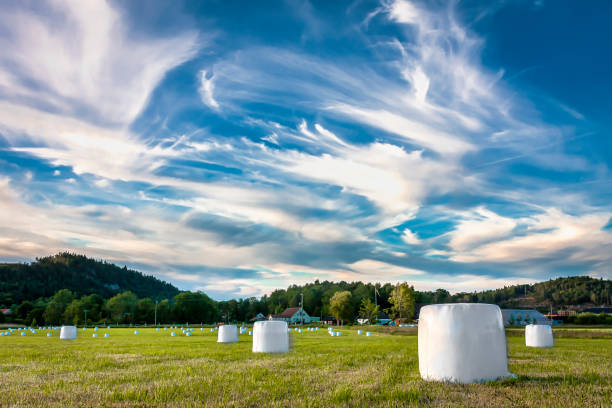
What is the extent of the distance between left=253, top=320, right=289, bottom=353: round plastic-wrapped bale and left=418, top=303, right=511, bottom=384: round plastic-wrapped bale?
9485 mm

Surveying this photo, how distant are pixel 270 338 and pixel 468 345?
1032 cm

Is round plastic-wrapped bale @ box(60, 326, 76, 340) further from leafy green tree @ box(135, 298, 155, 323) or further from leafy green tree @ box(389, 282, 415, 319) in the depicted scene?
leafy green tree @ box(135, 298, 155, 323)

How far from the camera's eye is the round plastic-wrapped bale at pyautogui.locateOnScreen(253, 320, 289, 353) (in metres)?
18.1

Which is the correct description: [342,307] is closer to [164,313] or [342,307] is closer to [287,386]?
[164,313]

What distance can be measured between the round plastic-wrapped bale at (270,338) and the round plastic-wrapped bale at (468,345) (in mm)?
9485

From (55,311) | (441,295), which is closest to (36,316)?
(55,311)

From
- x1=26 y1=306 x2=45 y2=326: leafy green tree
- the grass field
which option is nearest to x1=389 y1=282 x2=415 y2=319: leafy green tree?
the grass field

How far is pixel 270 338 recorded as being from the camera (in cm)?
1822

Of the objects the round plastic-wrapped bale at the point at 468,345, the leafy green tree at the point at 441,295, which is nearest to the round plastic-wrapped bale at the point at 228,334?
the round plastic-wrapped bale at the point at 468,345

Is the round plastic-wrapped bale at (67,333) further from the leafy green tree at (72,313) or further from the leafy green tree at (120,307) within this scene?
the leafy green tree at (72,313)

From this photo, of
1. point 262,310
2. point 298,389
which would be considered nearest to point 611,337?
point 298,389

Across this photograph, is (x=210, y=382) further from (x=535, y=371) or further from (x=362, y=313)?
(x=362, y=313)

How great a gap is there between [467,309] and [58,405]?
762cm

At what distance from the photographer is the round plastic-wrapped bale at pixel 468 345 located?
9.34m
